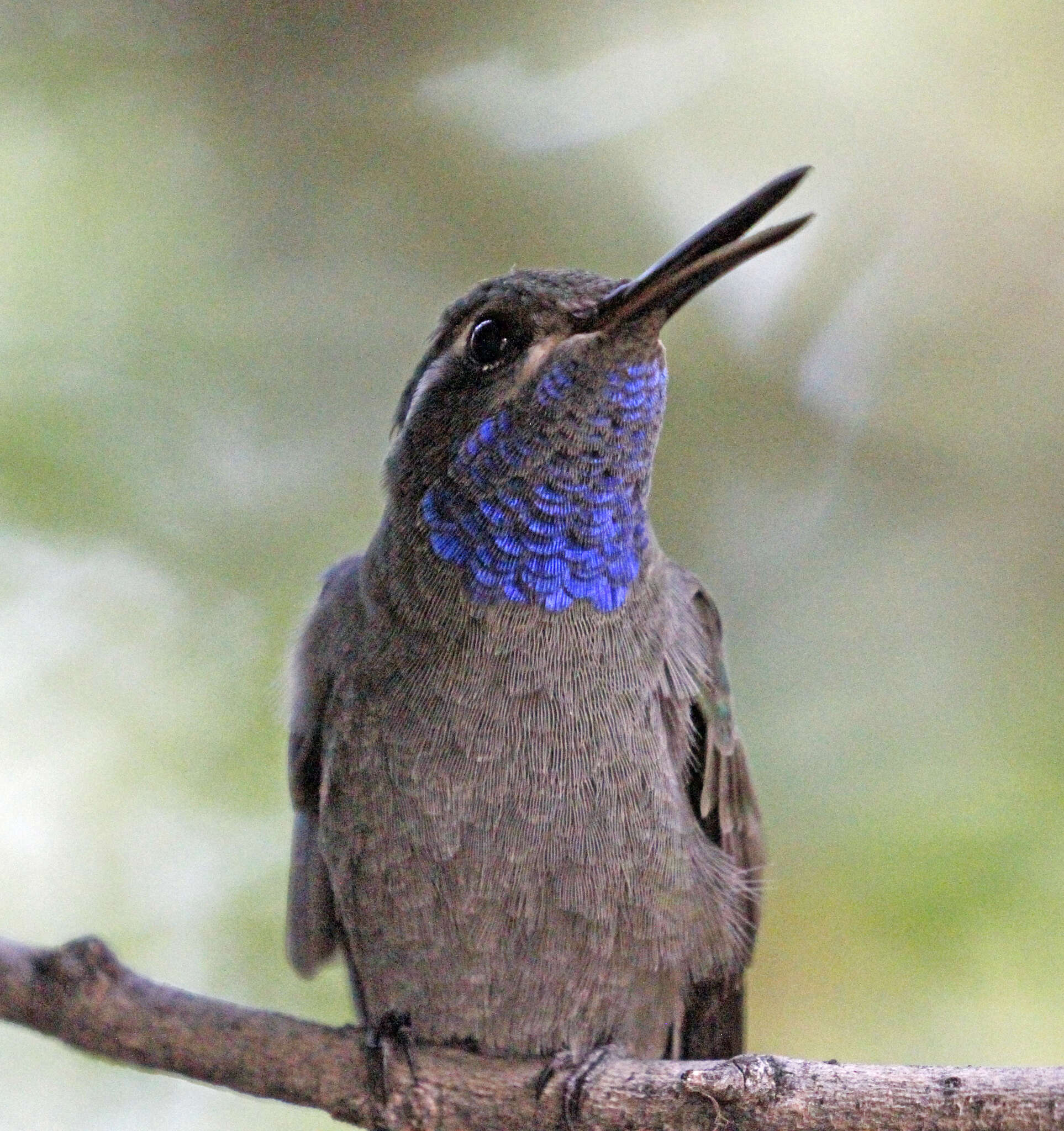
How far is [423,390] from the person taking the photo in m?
2.41

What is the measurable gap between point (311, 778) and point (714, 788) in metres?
0.84

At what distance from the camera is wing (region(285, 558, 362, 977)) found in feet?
8.47

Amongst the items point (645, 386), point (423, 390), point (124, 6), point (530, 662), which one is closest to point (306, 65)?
point (124, 6)

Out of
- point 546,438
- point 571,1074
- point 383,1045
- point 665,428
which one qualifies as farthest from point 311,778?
point 665,428

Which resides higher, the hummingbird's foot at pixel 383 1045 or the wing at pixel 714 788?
the wing at pixel 714 788

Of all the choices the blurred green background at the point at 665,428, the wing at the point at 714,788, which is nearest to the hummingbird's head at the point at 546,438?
the wing at the point at 714,788

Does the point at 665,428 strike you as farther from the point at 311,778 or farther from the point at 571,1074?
the point at 571,1074

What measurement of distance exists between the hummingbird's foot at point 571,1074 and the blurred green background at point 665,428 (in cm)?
67

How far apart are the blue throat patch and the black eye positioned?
0.12 meters

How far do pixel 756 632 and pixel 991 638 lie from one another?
0.55 meters

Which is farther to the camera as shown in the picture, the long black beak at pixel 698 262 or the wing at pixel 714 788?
the wing at pixel 714 788

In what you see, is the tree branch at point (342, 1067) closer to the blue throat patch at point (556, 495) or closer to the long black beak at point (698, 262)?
the blue throat patch at point (556, 495)

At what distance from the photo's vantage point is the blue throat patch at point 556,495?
7.01 ft

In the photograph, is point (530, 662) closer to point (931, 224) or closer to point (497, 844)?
point (497, 844)
